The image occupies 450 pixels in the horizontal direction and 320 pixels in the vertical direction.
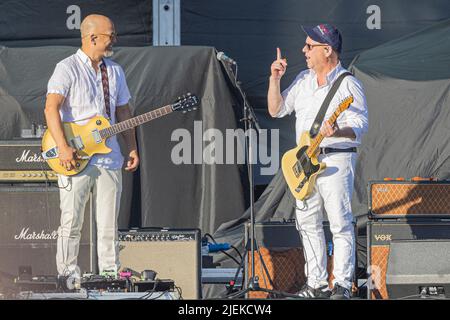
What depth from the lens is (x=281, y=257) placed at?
8.86m

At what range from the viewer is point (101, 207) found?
809cm

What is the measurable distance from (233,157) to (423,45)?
1972mm

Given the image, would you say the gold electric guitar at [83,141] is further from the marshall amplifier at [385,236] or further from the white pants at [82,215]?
the marshall amplifier at [385,236]

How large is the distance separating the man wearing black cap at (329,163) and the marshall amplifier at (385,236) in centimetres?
53

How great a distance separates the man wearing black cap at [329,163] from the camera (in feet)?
26.0

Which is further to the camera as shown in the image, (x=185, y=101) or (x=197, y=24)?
(x=197, y=24)

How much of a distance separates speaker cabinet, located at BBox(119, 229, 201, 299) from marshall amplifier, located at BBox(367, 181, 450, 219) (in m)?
1.37

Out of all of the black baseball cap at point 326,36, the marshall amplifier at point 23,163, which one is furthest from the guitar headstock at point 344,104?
A: the marshall amplifier at point 23,163

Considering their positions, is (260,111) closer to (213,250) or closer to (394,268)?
(213,250)

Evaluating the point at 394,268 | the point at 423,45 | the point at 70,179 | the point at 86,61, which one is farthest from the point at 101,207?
the point at 423,45

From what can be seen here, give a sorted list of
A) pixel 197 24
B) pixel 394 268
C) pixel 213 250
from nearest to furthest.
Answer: pixel 394 268, pixel 213 250, pixel 197 24

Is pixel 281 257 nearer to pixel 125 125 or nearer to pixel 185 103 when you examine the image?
pixel 185 103
